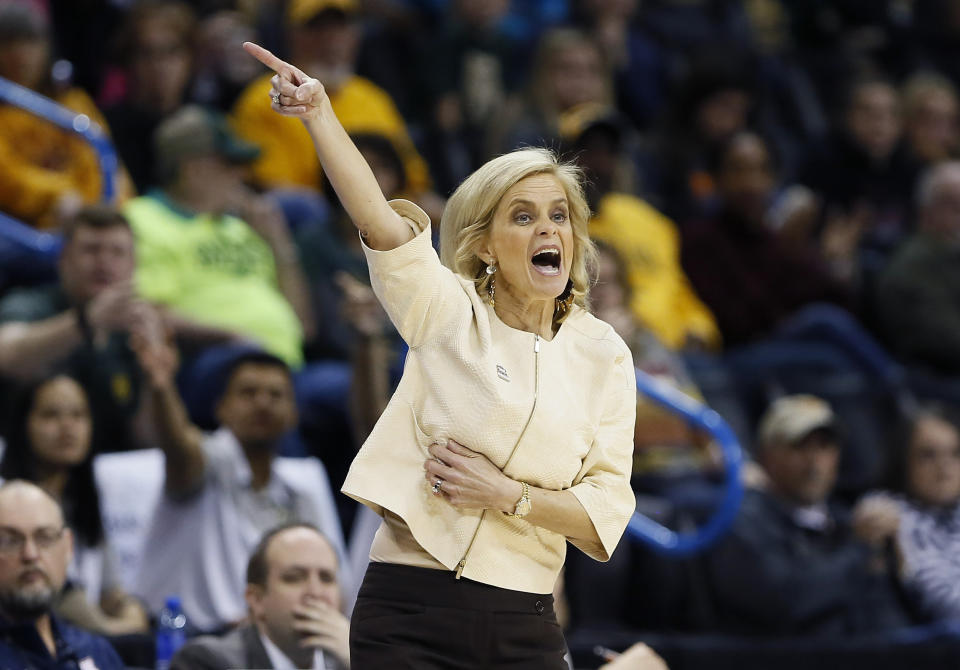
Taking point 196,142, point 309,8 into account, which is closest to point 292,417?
point 196,142

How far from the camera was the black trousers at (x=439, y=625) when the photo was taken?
277cm

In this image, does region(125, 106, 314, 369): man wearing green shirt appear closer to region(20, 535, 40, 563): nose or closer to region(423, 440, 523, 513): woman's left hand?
region(20, 535, 40, 563): nose

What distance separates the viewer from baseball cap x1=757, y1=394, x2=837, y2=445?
6.41 meters

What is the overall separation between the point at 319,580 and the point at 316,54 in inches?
155

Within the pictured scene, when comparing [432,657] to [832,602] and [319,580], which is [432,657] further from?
[832,602]

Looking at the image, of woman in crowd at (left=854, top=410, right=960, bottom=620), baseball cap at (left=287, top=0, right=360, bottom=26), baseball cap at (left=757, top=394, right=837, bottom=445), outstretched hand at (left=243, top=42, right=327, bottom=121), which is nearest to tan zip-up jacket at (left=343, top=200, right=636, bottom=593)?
outstretched hand at (left=243, top=42, right=327, bottom=121)

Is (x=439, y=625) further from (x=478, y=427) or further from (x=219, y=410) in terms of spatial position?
(x=219, y=410)

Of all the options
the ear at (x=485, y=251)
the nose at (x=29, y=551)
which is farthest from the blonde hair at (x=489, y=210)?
the nose at (x=29, y=551)

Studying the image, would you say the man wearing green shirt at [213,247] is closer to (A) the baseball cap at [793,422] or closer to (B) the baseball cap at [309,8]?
(B) the baseball cap at [309,8]

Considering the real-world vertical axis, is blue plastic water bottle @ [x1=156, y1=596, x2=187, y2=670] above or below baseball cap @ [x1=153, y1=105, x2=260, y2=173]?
below

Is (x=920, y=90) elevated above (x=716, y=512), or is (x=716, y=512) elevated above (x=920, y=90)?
(x=920, y=90)

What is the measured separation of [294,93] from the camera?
8.95 feet

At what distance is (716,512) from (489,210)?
349cm

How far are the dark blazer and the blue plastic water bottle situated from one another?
0.73 feet
